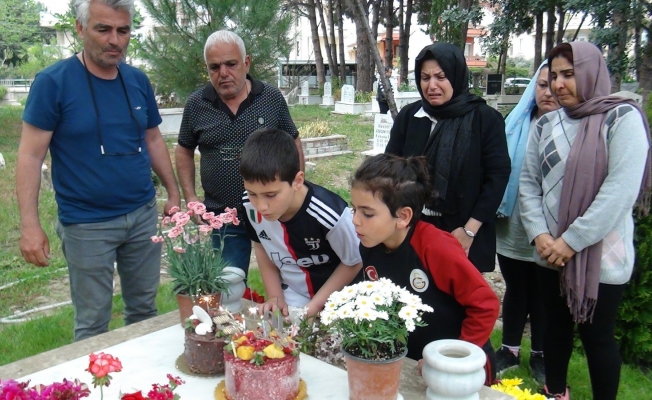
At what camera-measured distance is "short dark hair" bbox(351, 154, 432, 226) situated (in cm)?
179

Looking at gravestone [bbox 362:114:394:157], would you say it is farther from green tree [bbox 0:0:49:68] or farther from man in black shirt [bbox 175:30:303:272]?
green tree [bbox 0:0:49:68]

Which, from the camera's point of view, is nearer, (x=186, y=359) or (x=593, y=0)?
(x=186, y=359)

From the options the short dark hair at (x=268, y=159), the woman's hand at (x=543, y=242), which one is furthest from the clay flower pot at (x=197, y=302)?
the woman's hand at (x=543, y=242)

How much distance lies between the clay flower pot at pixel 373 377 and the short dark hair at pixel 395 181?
0.52 m

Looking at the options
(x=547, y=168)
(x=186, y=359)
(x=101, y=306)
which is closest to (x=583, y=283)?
(x=547, y=168)

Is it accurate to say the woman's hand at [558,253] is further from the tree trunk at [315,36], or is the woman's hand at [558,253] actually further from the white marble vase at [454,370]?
the tree trunk at [315,36]

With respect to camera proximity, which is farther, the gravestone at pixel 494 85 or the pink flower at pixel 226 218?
the gravestone at pixel 494 85

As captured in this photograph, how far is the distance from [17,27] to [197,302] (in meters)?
19.7

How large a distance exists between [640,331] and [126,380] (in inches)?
97.8

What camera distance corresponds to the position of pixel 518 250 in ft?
9.20

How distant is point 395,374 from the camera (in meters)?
1.41

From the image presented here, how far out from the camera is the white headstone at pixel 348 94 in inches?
739

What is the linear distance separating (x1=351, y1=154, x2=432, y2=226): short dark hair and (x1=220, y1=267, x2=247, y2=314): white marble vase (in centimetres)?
53

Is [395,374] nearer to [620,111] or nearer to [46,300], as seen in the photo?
[620,111]
